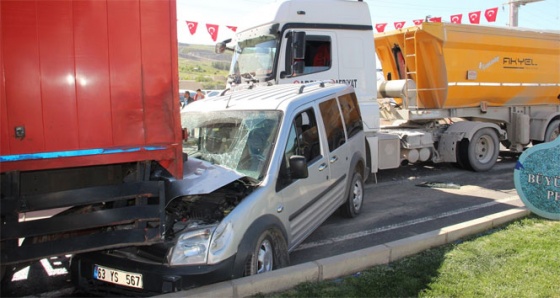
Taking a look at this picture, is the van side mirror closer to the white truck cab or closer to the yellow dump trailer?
the white truck cab

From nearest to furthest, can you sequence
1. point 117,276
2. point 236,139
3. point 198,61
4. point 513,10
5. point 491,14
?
1. point 117,276
2. point 236,139
3. point 491,14
4. point 513,10
5. point 198,61

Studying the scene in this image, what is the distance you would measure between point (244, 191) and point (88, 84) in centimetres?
161

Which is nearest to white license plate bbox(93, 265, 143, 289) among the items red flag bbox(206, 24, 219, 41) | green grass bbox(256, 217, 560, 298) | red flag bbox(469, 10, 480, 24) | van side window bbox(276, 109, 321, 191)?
green grass bbox(256, 217, 560, 298)

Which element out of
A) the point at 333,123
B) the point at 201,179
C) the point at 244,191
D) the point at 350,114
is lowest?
the point at 244,191

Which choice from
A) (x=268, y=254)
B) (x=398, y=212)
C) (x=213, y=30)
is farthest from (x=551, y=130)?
(x=268, y=254)

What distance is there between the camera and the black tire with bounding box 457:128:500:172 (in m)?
10.6

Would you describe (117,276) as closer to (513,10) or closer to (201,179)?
(201,179)

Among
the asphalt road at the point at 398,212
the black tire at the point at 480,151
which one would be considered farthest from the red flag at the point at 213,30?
the black tire at the point at 480,151

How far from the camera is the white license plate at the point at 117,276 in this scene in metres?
3.71

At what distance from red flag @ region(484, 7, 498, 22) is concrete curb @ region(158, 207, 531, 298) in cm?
1376

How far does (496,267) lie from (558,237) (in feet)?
4.52

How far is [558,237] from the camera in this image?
5258 mm

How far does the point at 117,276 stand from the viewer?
379 cm

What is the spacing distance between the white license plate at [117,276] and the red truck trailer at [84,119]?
1.00 ft
